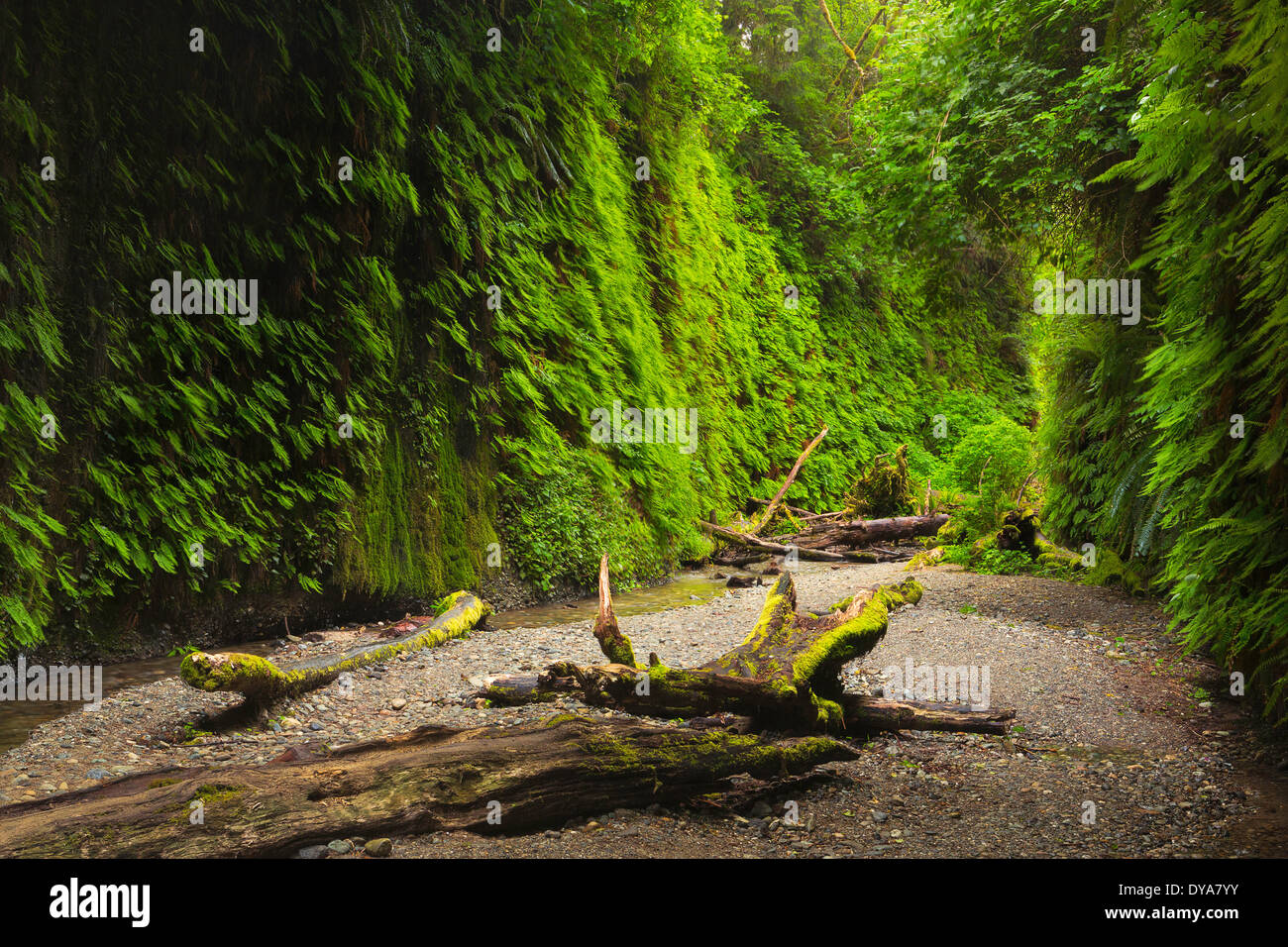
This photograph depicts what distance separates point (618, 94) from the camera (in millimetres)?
12727

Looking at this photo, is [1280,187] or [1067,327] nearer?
[1280,187]

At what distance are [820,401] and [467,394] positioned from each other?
11288 millimetres

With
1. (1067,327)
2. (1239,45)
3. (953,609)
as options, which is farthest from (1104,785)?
(1067,327)

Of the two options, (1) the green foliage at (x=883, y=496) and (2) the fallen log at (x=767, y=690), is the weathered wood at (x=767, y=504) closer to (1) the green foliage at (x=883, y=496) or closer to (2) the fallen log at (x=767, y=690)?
(1) the green foliage at (x=883, y=496)

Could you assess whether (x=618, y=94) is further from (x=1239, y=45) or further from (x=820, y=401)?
(x=1239, y=45)

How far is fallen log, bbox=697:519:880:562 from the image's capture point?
1280cm

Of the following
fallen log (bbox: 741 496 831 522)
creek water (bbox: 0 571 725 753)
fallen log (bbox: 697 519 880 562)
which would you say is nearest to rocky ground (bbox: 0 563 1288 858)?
creek water (bbox: 0 571 725 753)

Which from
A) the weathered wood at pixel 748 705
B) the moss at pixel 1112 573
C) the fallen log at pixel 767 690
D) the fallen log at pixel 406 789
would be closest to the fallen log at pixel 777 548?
the moss at pixel 1112 573

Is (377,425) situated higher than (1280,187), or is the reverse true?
(1280,187)

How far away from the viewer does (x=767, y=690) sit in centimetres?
396

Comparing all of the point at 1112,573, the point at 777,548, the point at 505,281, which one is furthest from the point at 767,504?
the point at 505,281

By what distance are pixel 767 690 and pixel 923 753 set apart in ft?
2.60

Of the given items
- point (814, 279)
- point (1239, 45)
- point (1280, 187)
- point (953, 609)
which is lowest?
point (953, 609)
